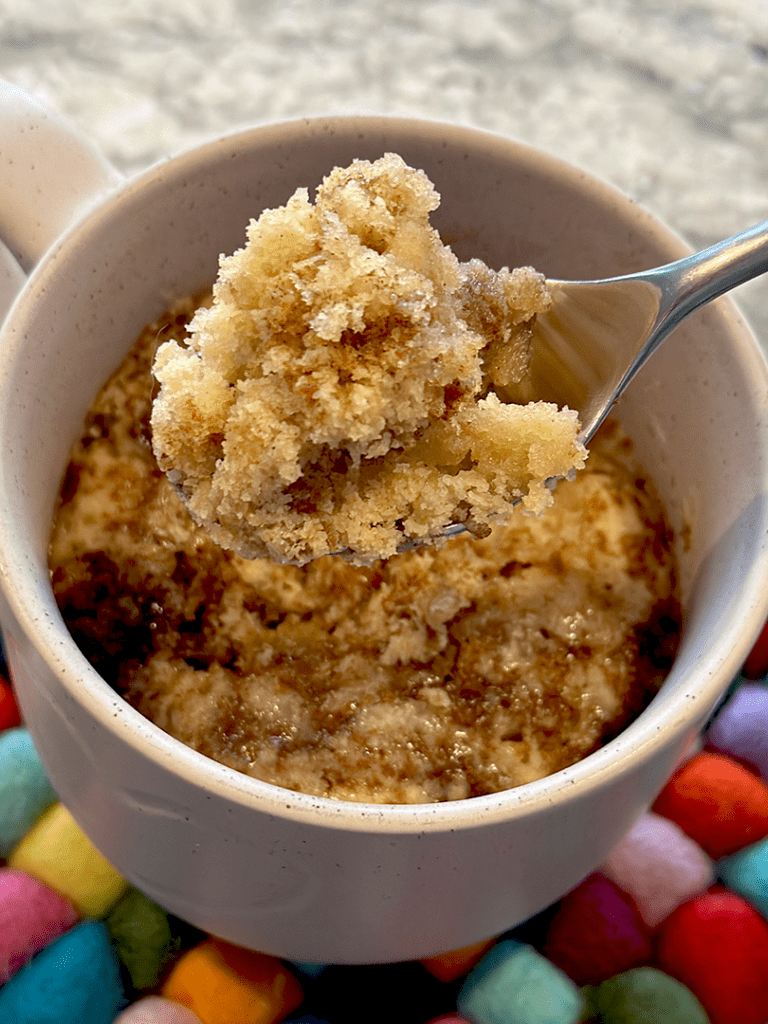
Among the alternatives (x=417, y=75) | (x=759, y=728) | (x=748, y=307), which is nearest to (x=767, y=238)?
(x=759, y=728)

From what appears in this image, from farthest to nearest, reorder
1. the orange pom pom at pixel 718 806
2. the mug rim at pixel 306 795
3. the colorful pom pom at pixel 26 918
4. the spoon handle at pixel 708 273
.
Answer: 1. the orange pom pom at pixel 718 806
2. the colorful pom pom at pixel 26 918
3. the spoon handle at pixel 708 273
4. the mug rim at pixel 306 795

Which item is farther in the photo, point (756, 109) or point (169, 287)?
point (756, 109)

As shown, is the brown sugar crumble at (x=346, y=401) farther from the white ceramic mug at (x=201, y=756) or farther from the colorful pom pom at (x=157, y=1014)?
the colorful pom pom at (x=157, y=1014)

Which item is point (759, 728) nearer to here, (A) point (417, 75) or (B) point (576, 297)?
(B) point (576, 297)

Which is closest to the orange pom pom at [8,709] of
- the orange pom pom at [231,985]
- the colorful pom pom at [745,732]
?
the orange pom pom at [231,985]

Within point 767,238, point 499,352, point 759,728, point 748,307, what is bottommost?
point 759,728
